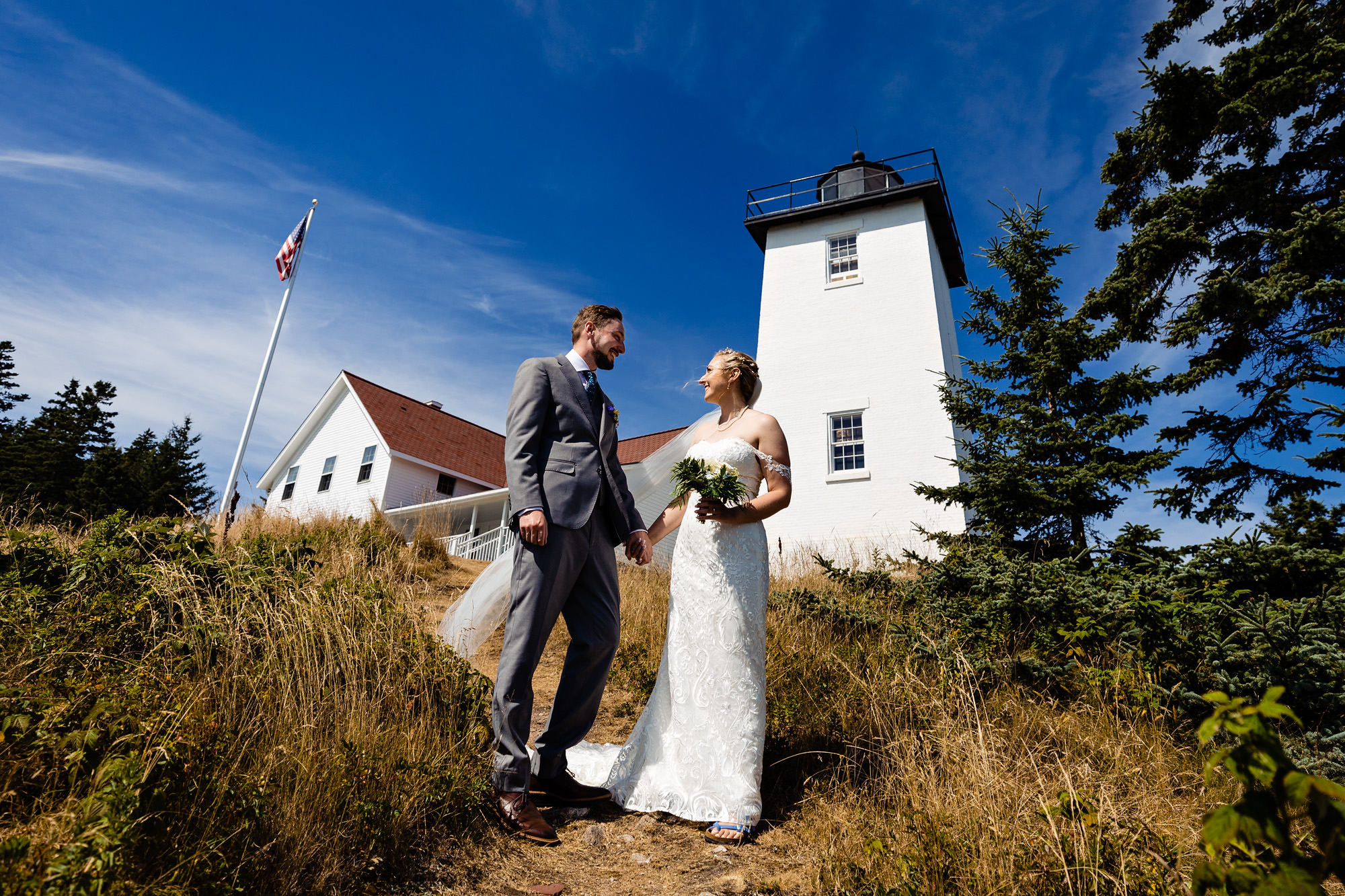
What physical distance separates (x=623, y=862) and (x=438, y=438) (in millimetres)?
23592

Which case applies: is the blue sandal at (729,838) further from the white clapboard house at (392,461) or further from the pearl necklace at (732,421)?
the white clapboard house at (392,461)

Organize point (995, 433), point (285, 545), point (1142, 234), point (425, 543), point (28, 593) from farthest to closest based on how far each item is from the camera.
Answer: point (425, 543), point (995, 433), point (1142, 234), point (285, 545), point (28, 593)

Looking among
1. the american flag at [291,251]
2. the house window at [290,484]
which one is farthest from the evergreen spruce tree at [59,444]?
the american flag at [291,251]

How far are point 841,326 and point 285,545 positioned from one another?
512 inches

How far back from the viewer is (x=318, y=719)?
2.78m

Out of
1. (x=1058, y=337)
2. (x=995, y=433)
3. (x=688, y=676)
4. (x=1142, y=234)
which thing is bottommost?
(x=688, y=676)

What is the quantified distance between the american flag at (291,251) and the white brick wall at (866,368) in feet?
37.0

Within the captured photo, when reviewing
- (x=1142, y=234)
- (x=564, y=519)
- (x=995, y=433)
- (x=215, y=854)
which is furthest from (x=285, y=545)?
(x=1142, y=234)

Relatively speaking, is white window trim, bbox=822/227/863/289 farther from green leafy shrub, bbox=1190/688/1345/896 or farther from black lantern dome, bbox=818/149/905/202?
green leafy shrub, bbox=1190/688/1345/896

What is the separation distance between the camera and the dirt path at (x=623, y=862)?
252 cm

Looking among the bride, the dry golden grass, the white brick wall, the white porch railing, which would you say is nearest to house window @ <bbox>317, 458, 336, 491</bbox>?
the white porch railing

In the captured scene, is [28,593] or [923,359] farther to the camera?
[923,359]

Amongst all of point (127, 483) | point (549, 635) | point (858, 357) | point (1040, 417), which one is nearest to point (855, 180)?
point (858, 357)

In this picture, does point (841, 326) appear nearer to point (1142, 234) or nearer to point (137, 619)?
point (1142, 234)
